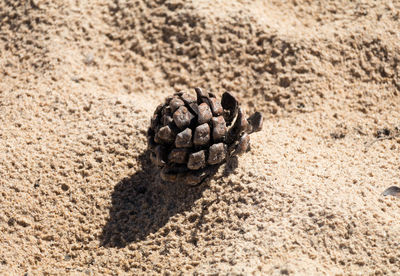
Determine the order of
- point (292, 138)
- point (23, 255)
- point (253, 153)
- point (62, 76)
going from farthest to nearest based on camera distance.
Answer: point (62, 76)
point (292, 138)
point (253, 153)
point (23, 255)

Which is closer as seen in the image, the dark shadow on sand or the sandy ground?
the sandy ground

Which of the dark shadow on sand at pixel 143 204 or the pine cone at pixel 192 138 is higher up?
the pine cone at pixel 192 138

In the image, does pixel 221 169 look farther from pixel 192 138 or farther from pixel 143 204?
pixel 143 204

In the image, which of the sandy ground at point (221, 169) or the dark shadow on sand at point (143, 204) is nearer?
the sandy ground at point (221, 169)

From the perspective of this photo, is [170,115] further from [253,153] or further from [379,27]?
[379,27]

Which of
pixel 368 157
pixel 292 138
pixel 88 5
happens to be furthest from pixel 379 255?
pixel 88 5
